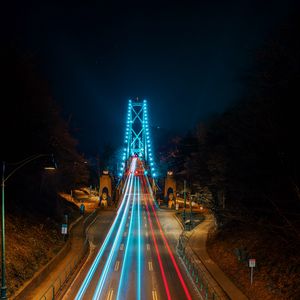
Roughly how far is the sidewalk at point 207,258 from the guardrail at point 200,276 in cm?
28

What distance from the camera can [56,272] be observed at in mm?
25656

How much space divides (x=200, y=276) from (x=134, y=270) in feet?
15.2

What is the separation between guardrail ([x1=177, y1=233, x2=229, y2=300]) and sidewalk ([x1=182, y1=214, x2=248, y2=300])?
279mm

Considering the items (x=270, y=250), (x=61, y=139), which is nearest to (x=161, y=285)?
(x=270, y=250)

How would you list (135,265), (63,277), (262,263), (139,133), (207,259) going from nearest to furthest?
(262,263) → (63,277) → (135,265) → (207,259) → (139,133)

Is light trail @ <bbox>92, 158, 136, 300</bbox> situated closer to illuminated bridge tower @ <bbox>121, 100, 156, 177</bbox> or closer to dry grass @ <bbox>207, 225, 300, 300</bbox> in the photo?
dry grass @ <bbox>207, 225, 300, 300</bbox>

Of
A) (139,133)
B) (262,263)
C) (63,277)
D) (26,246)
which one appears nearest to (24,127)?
(26,246)

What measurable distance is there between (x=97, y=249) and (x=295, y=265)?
19.6 meters

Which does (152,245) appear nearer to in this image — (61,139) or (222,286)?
(222,286)

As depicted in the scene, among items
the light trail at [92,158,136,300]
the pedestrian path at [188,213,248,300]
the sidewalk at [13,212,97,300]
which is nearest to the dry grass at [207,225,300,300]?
the pedestrian path at [188,213,248,300]

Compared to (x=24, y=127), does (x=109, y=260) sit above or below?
below

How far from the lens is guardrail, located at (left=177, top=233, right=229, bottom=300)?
21.6m

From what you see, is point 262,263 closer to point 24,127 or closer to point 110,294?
point 110,294

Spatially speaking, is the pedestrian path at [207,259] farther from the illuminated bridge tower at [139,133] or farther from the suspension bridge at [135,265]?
the illuminated bridge tower at [139,133]
